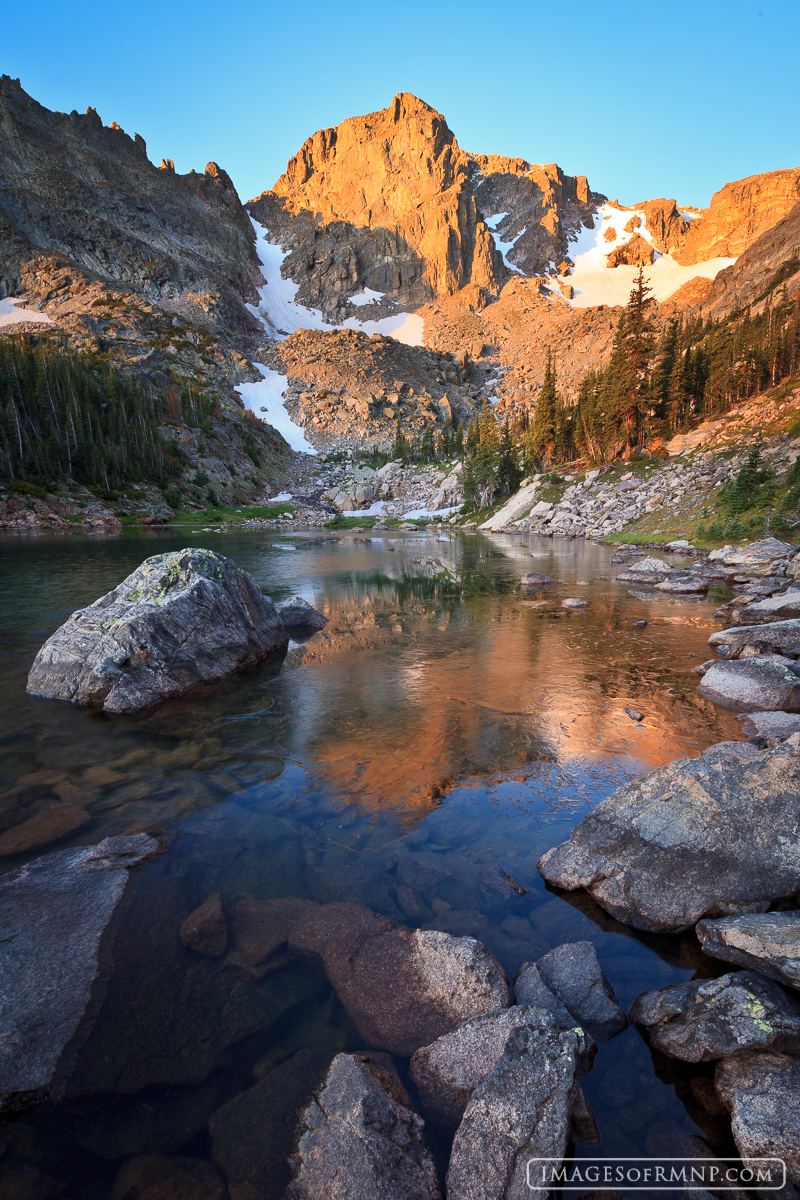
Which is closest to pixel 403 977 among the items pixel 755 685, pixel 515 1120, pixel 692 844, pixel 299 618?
pixel 515 1120

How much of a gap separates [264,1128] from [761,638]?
16126 millimetres

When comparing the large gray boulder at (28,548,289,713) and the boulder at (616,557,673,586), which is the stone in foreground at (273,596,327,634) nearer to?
the large gray boulder at (28,548,289,713)

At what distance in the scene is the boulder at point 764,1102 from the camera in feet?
10.8

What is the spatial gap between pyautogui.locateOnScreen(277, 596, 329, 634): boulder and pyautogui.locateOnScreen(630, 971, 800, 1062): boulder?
16.1m

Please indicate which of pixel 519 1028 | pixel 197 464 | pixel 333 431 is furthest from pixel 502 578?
pixel 333 431

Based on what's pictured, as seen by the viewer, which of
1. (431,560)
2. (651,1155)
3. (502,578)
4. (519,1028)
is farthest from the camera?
(431,560)

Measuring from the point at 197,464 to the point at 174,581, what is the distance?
97.4 meters

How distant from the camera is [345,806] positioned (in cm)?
790

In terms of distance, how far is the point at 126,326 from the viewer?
133375 mm

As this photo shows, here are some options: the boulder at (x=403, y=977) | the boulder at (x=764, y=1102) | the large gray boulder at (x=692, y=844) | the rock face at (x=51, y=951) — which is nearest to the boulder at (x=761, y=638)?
the large gray boulder at (x=692, y=844)

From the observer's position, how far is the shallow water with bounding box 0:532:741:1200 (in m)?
3.94

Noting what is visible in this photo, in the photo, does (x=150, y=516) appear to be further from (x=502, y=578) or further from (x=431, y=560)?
(x=502, y=578)

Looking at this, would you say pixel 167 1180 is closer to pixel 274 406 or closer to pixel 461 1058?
pixel 461 1058

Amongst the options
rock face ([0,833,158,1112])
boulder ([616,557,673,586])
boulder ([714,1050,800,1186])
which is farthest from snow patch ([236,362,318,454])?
boulder ([714,1050,800,1186])
